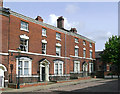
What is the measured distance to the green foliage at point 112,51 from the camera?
126 feet

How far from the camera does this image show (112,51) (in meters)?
39.1

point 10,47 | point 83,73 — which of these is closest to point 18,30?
point 10,47

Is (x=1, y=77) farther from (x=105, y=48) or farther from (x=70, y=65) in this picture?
(x=105, y=48)

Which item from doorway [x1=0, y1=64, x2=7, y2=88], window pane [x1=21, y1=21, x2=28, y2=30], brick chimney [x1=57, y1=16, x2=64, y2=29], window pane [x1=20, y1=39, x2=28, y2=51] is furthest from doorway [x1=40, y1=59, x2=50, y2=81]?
brick chimney [x1=57, y1=16, x2=64, y2=29]

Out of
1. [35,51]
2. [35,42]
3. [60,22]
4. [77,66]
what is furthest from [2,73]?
[60,22]

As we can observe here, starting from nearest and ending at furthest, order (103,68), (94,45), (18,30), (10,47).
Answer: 1. (10,47)
2. (18,30)
3. (94,45)
4. (103,68)

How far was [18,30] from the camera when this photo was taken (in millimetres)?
23203

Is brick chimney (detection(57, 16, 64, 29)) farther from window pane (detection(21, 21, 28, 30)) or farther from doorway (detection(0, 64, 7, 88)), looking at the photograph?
doorway (detection(0, 64, 7, 88))

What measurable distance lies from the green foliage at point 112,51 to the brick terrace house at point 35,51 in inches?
269

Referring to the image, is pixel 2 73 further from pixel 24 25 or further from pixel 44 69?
pixel 44 69

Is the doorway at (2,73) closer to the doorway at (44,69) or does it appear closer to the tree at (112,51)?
the doorway at (44,69)

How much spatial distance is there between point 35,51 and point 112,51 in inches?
817

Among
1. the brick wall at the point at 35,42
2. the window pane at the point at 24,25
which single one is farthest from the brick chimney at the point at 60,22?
the window pane at the point at 24,25

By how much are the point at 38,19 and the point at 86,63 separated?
17.1 meters
